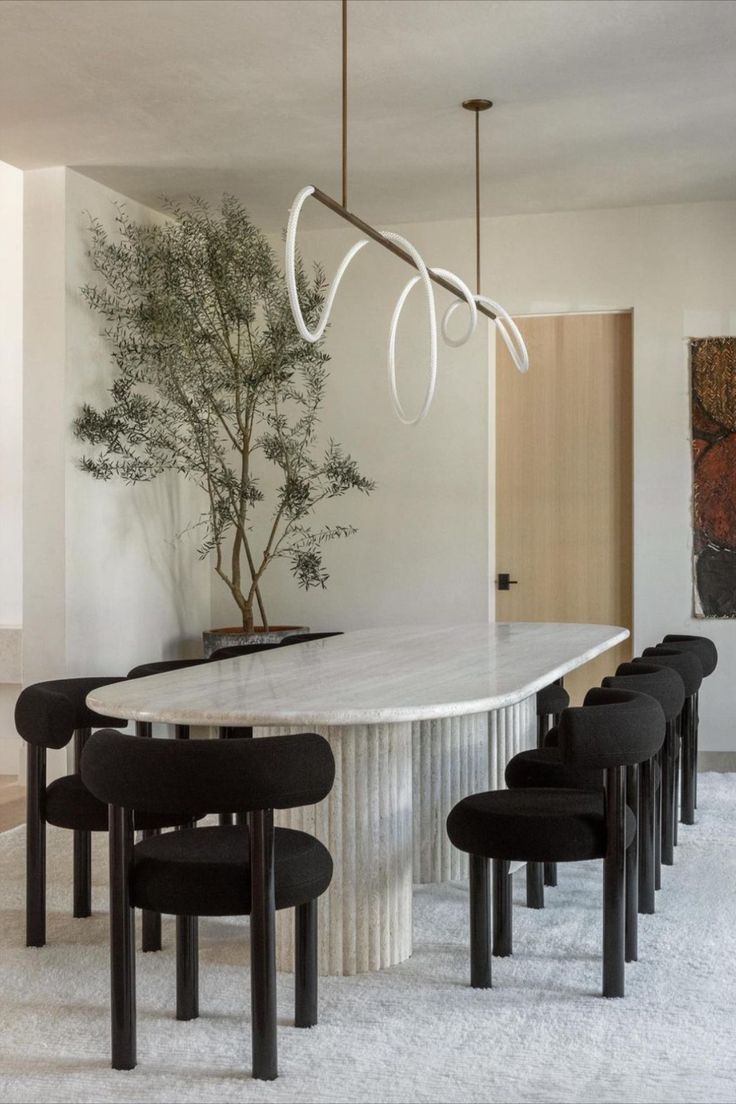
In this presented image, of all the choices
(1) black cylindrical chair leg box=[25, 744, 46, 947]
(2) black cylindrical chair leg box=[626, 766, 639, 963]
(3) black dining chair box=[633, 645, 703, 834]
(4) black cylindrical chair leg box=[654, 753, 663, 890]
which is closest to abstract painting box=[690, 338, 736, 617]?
(3) black dining chair box=[633, 645, 703, 834]

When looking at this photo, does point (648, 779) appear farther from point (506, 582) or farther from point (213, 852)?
point (506, 582)

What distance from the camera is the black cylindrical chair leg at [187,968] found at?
3.08 metres

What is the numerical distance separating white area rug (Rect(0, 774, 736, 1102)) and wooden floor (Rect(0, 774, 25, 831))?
1.50 m

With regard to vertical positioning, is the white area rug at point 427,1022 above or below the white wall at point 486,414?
below

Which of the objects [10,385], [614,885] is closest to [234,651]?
[614,885]

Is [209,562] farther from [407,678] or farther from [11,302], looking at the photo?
[407,678]

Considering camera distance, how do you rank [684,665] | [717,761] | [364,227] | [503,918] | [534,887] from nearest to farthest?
[503,918] < [364,227] < [534,887] < [684,665] < [717,761]

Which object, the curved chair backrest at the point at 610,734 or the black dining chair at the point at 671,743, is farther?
the black dining chair at the point at 671,743

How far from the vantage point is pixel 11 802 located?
6.03 metres

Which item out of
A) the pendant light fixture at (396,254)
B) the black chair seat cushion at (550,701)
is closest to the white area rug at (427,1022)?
the black chair seat cushion at (550,701)

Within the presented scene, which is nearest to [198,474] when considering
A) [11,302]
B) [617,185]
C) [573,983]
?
[11,302]

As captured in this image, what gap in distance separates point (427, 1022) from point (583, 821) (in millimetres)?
641

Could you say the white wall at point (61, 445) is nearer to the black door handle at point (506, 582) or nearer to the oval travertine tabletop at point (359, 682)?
the oval travertine tabletop at point (359, 682)

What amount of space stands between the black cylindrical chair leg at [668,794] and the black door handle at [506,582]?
8.85 ft
